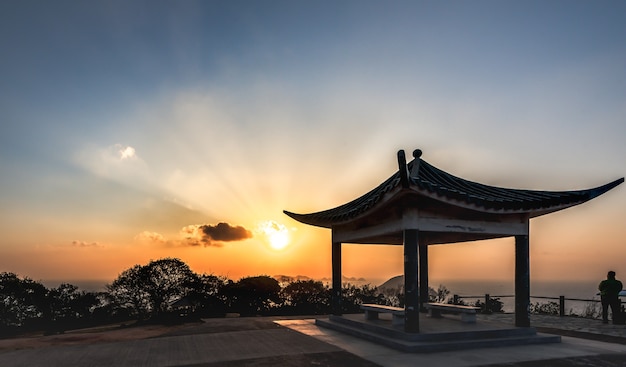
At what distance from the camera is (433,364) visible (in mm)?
8781

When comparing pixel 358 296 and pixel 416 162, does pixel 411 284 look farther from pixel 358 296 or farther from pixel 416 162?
pixel 358 296

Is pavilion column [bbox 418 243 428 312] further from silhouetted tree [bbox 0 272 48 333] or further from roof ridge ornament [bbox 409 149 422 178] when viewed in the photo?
silhouetted tree [bbox 0 272 48 333]

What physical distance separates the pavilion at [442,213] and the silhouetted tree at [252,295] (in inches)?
225

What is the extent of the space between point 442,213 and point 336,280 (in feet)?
15.7

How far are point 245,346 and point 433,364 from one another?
4.17 m

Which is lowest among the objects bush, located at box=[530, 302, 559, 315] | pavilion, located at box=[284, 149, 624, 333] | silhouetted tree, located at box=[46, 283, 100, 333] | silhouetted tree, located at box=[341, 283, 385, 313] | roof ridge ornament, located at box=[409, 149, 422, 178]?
bush, located at box=[530, 302, 559, 315]

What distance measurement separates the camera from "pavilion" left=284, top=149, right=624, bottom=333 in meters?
10.6

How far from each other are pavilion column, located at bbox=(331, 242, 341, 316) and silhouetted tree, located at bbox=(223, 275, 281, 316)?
5542 millimetres

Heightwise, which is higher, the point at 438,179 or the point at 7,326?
the point at 438,179

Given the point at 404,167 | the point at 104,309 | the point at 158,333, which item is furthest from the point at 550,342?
the point at 104,309

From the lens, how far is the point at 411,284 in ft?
35.5

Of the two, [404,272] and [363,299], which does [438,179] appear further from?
[363,299]

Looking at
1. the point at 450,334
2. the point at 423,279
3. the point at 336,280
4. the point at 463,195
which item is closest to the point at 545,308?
the point at 423,279

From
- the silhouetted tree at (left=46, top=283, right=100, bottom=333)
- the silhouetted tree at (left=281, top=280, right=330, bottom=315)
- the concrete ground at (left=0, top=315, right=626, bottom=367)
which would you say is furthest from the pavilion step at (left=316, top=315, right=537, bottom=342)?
the silhouetted tree at (left=46, top=283, right=100, bottom=333)
